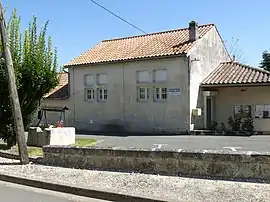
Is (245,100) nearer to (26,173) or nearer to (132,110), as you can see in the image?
(132,110)

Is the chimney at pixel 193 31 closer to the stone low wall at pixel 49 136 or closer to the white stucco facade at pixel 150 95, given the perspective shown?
the white stucco facade at pixel 150 95

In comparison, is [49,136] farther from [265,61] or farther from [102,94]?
[265,61]

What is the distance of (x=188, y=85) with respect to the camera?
75.9 ft

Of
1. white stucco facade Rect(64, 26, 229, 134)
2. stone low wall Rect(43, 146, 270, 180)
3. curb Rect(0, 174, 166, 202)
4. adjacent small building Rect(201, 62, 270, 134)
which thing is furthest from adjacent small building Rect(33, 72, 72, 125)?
curb Rect(0, 174, 166, 202)

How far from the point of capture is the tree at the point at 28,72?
51.3 feet

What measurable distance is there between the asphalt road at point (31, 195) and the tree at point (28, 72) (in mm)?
A: 6878

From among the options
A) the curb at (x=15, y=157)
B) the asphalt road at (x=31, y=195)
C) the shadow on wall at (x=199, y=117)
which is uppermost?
the shadow on wall at (x=199, y=117)

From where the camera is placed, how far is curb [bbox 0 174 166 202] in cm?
747

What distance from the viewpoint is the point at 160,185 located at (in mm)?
8320

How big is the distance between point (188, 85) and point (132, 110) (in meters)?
4.29

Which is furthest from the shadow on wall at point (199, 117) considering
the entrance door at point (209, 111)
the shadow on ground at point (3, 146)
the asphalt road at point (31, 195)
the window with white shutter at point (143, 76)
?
the asphalt road at point (31, 195)

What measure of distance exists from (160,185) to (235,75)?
17424 millimetres

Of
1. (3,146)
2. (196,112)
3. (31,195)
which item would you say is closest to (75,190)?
(31,195)

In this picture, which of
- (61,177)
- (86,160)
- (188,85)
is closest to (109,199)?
(61,177)
